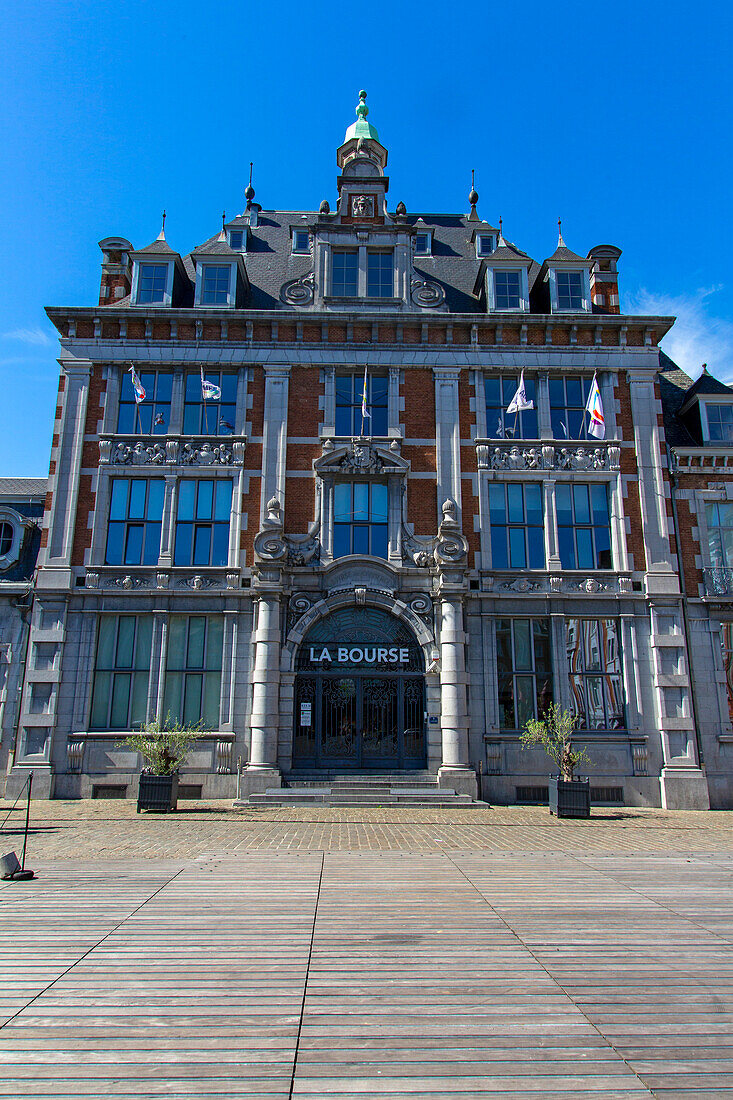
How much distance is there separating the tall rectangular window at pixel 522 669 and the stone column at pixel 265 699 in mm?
6098

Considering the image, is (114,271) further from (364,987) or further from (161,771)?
(364,987)

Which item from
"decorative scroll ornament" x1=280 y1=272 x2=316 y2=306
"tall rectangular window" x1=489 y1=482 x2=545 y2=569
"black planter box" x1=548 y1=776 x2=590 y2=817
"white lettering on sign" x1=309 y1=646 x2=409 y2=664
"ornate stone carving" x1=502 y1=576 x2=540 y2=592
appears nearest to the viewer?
"black planter box" x1=548 y1=776 x2=590 y2=817

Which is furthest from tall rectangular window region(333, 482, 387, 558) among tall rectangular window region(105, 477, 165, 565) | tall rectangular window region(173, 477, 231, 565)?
tall rectangular window region(105, 477, 165, 565)

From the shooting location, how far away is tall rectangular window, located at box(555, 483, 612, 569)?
68.7ft

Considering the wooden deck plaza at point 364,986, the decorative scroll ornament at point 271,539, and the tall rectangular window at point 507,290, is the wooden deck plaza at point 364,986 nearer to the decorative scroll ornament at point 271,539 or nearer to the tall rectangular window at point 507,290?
the decorative scroll ornament at point 271,539

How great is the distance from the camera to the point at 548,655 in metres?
20.1

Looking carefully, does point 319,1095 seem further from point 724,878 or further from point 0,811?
point 0,811

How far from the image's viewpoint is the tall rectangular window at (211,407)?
21547 mm

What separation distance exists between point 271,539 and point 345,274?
906 centimetres

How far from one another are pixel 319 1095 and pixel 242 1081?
46cm

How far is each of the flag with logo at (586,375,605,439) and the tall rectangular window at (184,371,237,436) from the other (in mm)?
10365

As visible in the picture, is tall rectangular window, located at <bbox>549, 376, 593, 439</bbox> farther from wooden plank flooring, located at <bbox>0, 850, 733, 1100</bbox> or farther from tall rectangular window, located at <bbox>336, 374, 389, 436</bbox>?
wooden plank flooring, located at <bbox>0, 850, 733, 1100</bbox>

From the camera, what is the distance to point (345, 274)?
22.6m

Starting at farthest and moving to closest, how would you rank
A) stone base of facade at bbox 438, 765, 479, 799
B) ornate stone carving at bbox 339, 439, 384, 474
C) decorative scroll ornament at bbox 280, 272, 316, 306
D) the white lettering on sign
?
decorative scroll ornament at bbox 280, 272, 316, 306, ornate stone carving at bbox 339, 439, 384, 474, the white lettering on sign, stone base of facade at bbox 438, 765, 479, 799
